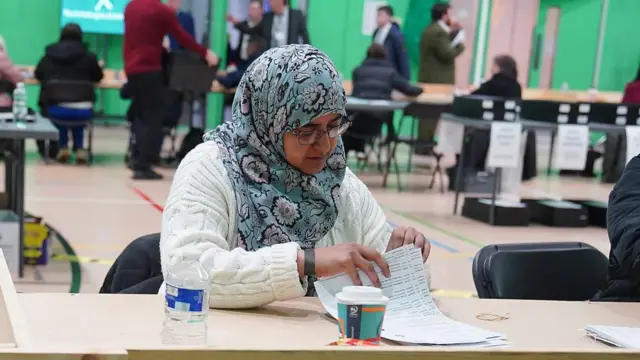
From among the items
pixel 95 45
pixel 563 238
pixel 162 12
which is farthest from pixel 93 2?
pixel 563 238

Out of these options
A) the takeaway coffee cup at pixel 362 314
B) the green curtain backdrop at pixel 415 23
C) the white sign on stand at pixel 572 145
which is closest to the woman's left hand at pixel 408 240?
the takeaway coffee cup at pixel 362 314

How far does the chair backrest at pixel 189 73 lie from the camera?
345 inches

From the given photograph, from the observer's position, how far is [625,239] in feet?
7.80

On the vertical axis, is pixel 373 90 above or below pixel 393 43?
below

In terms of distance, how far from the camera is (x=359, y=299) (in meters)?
1.69

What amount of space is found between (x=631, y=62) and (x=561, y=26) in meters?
1.29

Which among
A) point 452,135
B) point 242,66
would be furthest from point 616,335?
point 242,66

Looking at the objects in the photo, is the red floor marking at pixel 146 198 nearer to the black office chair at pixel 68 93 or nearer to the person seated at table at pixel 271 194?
the black office chair at pixel 68 93

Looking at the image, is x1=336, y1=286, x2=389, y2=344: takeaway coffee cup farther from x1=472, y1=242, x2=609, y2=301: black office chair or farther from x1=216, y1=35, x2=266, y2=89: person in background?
x1=216, y1=35, x2=266, y2=89: person in background

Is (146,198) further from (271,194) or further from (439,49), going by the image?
(439,49)

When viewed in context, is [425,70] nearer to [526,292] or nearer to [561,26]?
[561,26]

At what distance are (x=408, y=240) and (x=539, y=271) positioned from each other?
0.60 meters

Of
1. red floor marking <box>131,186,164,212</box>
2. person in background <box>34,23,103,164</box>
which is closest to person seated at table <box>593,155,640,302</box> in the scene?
red floor marking <box>131,186,164,212</box>

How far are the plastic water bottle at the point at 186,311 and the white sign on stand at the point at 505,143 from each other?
5.86 meters
